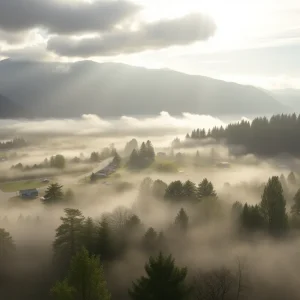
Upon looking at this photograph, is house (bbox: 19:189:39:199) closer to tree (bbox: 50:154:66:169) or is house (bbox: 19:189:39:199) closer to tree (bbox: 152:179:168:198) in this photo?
tree (bbox: 152:179:168:198)

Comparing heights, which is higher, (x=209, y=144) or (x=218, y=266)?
(x=209, y=144)

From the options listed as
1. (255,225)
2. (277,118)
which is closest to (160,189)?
(255,225)

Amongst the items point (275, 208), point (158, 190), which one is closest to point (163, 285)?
point (275, 208)

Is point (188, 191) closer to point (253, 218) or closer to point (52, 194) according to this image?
point (253, 218)

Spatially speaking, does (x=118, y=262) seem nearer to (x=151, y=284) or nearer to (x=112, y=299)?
(x=112, y=299)

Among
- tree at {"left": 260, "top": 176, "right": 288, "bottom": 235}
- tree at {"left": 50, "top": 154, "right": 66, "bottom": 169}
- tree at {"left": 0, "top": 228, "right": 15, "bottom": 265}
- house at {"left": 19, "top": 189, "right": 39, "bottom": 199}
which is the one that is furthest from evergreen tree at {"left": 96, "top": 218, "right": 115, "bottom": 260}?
tree at {"left": 50, "top": 154, "right": 66, "bottom": 169}

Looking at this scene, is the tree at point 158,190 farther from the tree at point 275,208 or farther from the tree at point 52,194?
the tree at point 275,208

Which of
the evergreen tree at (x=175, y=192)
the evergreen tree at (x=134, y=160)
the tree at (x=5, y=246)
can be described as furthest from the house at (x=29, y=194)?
the evergreen tree at (x=134, y=160)
